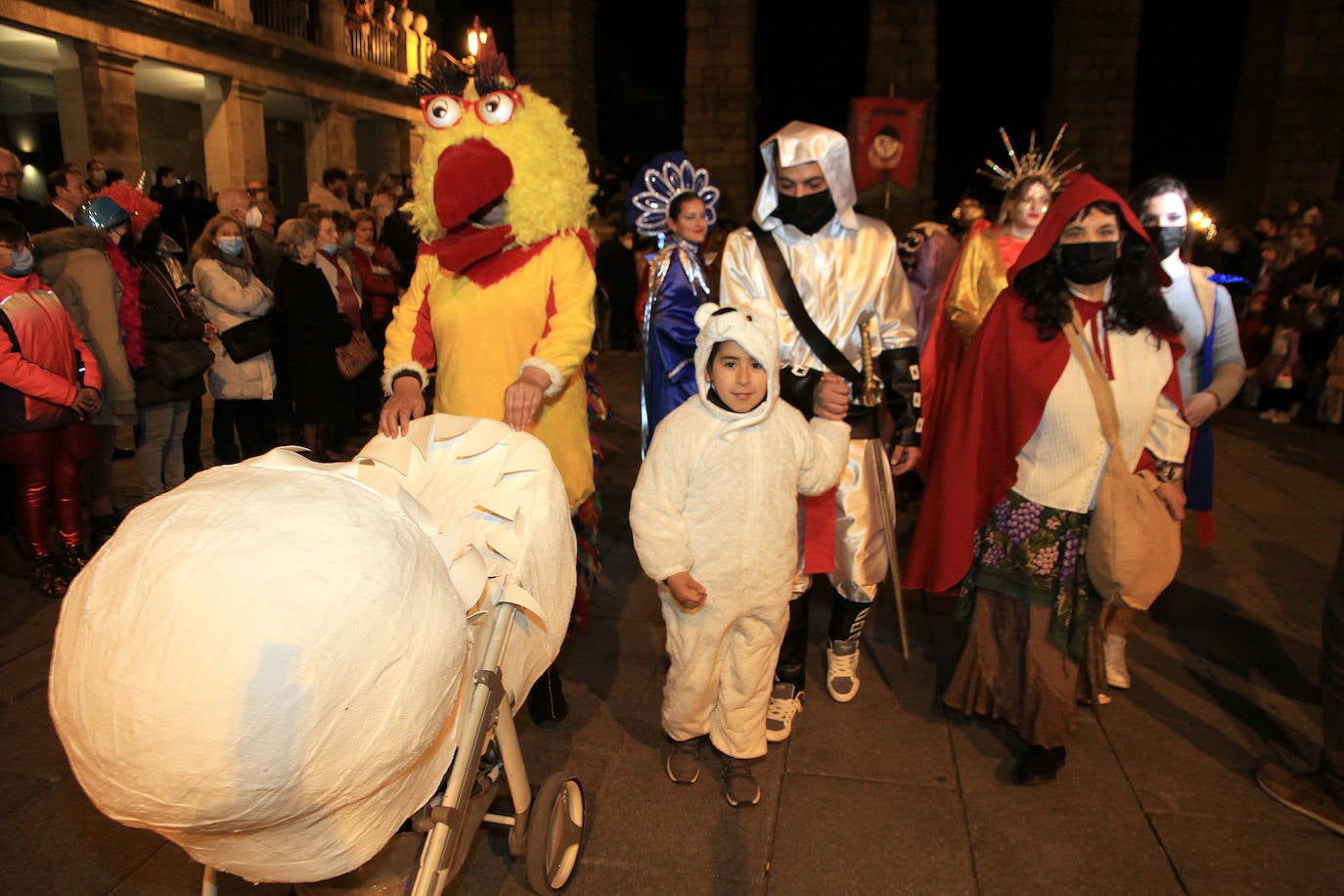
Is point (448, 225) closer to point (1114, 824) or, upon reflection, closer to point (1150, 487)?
point (1150, 487)

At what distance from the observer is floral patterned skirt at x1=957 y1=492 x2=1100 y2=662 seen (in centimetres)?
286

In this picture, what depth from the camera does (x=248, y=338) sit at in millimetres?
5695

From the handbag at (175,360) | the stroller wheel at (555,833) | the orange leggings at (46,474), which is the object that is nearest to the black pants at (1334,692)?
the stroller wheel at (555,833)

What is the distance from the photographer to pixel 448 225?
2947mm

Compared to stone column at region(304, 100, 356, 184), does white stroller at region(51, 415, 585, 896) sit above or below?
below

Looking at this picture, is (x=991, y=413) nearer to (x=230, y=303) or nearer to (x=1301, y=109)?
(x=230, y=303)

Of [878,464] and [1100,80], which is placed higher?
[1100,80]

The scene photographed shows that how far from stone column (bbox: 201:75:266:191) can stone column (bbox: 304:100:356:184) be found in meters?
2.22

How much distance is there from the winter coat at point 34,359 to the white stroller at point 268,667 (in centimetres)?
332

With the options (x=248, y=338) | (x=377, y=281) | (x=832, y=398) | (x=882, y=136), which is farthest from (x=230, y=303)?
(x=882, y=136)

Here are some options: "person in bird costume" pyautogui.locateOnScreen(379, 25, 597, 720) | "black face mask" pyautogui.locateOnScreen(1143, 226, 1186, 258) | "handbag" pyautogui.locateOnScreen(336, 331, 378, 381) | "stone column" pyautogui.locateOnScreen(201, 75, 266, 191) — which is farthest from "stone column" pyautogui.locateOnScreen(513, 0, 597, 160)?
"black face mask" pyautogui.locateOnScreen(1143, 226, 1186, 258)

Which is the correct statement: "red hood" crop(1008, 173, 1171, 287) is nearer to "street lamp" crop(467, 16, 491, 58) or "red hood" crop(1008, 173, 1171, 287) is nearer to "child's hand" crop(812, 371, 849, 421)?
"child's hand" crop(812, 371, 849, 421)

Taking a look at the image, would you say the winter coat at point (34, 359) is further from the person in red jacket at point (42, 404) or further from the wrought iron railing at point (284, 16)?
the wrought iron railing at point (284, 16)

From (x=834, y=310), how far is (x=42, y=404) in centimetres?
372
